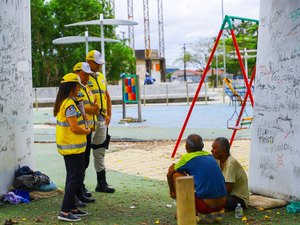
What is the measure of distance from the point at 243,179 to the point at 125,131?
32.1 feet

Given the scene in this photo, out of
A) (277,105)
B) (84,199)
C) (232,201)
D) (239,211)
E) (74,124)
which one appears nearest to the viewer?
(74,124)

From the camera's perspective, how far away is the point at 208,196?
5438 mm

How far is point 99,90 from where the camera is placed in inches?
269

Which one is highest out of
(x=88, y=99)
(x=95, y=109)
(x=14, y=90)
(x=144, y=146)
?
(x=14, y=90)

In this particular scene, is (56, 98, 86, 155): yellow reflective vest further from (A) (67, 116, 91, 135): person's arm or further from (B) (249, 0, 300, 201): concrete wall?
(B) (249, 0, 300, 201): concrete wall

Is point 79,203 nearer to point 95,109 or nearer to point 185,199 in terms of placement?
point 95,109

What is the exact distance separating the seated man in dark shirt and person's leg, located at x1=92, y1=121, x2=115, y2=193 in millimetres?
1658

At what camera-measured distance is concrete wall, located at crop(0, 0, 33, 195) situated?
673 cm

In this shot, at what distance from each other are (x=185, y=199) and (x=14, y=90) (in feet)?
13.4

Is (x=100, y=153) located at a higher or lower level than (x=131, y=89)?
lower

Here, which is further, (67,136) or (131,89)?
(131,89)

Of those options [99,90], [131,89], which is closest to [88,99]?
[99,90]

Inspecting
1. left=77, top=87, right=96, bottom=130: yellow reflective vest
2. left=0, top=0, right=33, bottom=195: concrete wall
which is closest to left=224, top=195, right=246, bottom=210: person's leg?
left=77, top=87, right=96, bottom=130: yellow reflective vest

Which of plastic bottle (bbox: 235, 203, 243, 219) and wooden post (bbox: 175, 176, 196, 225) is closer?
wooden post (bbox: 175, 176, 196, 225)
